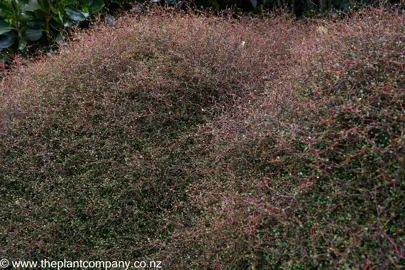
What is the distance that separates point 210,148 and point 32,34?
2.73 m

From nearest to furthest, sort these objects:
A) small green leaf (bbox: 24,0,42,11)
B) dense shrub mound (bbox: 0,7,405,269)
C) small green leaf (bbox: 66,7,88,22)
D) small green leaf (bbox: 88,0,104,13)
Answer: dense shrub mound (bbox: 0,7,405,269) < small green leaf (bbox: 24,0,42,11) < small green leaf (bbox: 66,7,88,22) < small green leaf (bbox: 88,0,104,13)

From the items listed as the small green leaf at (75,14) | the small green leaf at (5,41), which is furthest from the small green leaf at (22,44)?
the small green leaf at (75,14)

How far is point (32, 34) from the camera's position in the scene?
4926 mm

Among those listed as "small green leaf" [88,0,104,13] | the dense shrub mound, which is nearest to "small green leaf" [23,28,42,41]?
"small green leaf" [88,0,104,13]

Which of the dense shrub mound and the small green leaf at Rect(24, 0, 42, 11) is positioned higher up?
the small green leaf at Rect(24, 0, 42, 11)

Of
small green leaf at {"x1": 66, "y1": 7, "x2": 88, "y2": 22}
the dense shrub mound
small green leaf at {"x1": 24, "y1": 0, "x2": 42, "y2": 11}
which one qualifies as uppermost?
small green leaf at {"x1": 24, "y1": 0, "x2": 42, "y2": 11}

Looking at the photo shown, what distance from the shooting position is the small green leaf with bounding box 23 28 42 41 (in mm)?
4922

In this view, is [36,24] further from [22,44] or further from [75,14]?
[75,14]

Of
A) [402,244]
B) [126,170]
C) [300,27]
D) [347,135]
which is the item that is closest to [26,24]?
[126,170]

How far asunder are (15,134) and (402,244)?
112 inches

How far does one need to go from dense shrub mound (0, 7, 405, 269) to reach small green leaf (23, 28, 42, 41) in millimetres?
747

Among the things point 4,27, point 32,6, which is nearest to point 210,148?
point 32,6

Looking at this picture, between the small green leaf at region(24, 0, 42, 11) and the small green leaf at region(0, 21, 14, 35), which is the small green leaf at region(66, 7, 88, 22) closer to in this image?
the small green leaf at region(24, 0, 42, 11)

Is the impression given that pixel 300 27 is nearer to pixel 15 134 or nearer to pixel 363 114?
pixel 363 114
